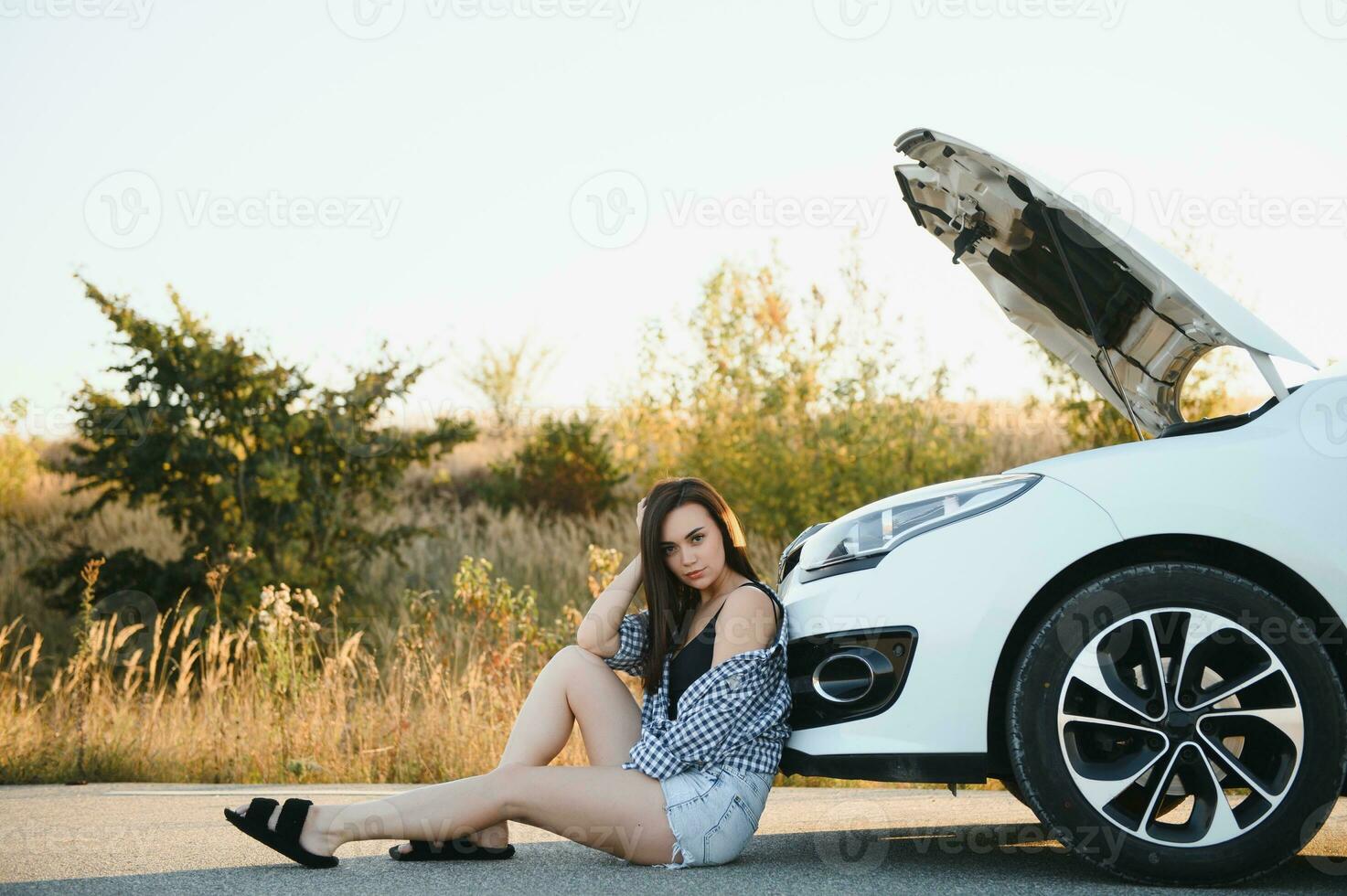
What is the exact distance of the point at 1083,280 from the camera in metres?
4.43

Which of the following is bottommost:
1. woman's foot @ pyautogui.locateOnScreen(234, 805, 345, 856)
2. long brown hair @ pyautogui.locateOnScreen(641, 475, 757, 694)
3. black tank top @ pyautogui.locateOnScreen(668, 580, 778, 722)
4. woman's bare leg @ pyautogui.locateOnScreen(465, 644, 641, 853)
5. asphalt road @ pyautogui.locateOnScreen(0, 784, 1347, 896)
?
asphalt road @ pyautogui.locateOnScreen(0, 784, 1347, 896)

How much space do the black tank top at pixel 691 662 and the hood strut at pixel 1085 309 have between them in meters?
1.53

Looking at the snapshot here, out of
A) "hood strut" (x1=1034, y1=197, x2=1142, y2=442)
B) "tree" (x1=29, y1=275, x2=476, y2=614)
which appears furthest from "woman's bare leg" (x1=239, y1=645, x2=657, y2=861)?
"tree" (x1=29, y1=275, x2=476, y2=614)

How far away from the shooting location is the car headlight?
3.68m

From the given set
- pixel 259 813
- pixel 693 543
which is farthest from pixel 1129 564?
pixel 259 813

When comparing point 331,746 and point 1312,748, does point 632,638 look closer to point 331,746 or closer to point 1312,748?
point 1312,748

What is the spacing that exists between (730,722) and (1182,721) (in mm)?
1271

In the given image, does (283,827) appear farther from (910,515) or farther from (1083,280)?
(1083,280)

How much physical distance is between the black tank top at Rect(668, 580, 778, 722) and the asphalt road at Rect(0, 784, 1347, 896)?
0.57 meters

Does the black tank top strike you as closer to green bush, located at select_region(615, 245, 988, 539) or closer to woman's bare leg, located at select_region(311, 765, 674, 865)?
woman's bare leg, located at select_region(311, 765, 674, 865)

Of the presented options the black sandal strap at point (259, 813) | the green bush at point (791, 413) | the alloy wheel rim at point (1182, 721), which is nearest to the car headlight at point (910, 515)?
the alloy wheel rim at point (1182, 721)

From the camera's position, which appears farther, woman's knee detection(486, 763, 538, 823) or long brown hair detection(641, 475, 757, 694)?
long brown hair detection(641, 475, 757, 694)

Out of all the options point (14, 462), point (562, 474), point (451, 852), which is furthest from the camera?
point (14, 462)

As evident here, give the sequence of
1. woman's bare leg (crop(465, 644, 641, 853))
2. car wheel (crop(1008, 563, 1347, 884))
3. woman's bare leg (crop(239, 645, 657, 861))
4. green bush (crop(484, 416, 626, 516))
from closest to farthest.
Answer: car wheel (crop(1008, 563, 1347, 884))
woman's bare leg (crop(239, 645, 657, 861))
woman's bare leg (crop(465, 644, 641, 853))
green bush (crop(484, 416, 626, 516))
